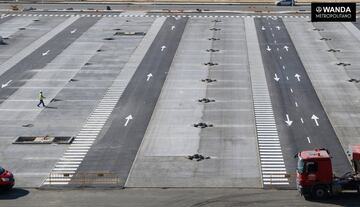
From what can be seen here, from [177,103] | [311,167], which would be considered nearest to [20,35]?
[177,103]

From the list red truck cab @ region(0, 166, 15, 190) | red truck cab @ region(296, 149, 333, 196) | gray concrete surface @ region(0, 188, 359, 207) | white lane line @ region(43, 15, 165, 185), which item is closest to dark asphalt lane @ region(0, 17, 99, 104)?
white lane line @ region(43, 15, 165, 185)

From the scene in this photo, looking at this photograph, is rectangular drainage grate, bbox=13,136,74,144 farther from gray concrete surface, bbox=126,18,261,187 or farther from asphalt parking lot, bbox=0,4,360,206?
gray concrete surface, bbox=126,18,261,187

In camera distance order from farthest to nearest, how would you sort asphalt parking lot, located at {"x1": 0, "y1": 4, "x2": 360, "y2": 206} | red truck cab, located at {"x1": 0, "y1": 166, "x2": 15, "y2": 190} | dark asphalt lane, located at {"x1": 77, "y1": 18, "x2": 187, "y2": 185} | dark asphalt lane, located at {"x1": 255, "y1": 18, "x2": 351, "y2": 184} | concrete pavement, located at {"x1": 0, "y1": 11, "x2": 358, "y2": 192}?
dark asphalt lane, located at {"x1": 255, "y1": 18, "x2": 351, "y2": 184} → dark asphalt lane, located at {"x1": 77, "y1": 18, "x2": 187, "y2": 185} → concrete pavement, located at {"x1": 0, "y1": 11, "x2": 358, "y2": 192} → asphalt parking lot, located at {"x1": 0, "y1": 4, "x2": 360, "y2": 206} → red truck cab, located at {"x1": 0, "y1": 166, "x2": 15, "y2": 190}

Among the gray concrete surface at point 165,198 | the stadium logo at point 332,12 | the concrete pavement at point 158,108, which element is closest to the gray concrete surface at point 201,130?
the concrete pavement at point 158,108

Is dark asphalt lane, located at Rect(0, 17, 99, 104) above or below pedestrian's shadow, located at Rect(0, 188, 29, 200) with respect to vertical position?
below

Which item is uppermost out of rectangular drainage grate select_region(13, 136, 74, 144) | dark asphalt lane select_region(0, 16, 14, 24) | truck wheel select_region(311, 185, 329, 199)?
truck wheel select_region(311, 185, 329, 199)

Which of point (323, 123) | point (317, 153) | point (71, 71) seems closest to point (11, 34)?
point (71, 71)

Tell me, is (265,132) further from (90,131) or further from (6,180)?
(6,180)

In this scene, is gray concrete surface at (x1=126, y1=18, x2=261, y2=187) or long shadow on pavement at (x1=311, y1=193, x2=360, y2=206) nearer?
long shadow on pavement at (x1=311, y1=193, x2=360, y2=206)
